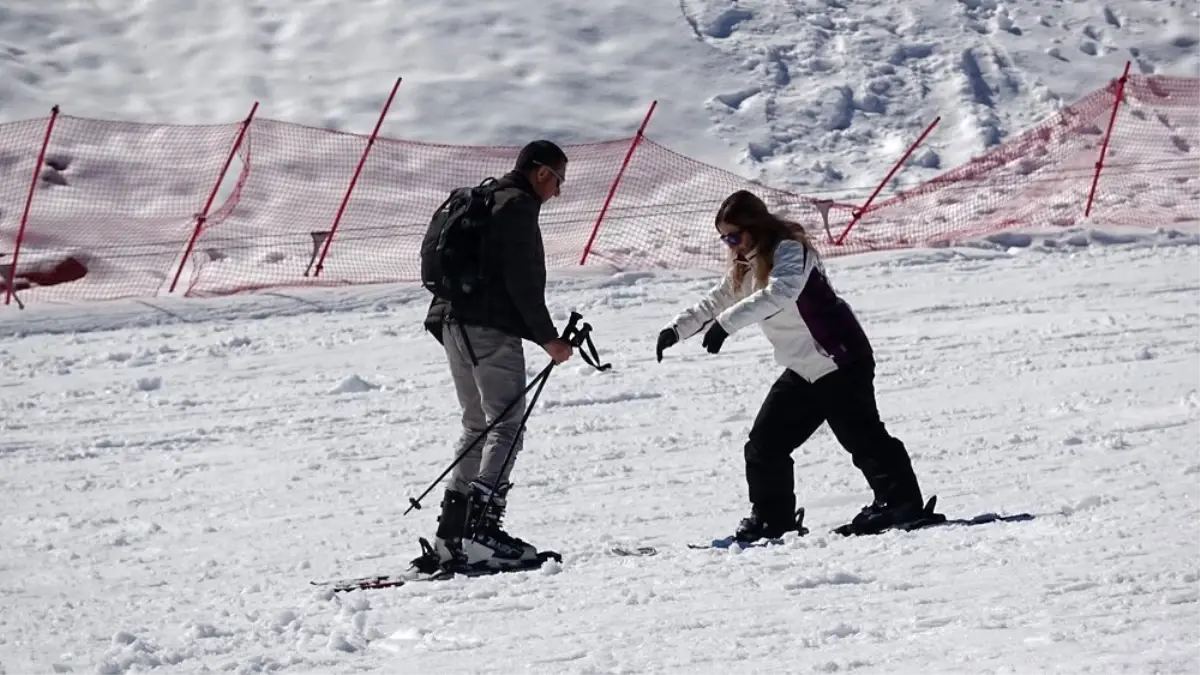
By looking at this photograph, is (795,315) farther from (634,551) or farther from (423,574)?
(423,574)

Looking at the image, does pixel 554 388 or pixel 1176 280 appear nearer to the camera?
pixel 554 388

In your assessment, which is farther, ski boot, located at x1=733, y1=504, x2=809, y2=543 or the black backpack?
ski boot, located at x1=733, y1=504, x2=809, y2=543

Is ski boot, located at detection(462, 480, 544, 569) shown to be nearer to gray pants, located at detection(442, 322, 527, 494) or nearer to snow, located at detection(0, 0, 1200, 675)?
gray pants, located at detection(442, 322, 527, 494)

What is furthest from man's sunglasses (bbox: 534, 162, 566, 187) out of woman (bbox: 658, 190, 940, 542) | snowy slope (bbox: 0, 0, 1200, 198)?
snowy slope (bbox: 0, 0, 1200, 198)

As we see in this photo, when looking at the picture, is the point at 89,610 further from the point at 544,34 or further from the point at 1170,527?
the point at 544,34

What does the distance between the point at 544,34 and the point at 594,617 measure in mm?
21087

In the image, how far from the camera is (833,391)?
6145mm

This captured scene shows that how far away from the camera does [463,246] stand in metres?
5.66

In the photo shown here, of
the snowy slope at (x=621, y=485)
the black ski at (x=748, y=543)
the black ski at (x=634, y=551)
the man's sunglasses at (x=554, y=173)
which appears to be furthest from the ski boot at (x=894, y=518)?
the man's sunglasses at (x=554, y=173)

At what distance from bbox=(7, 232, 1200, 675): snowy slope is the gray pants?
0.48m

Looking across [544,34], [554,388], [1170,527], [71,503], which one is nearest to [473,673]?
[1170,527]

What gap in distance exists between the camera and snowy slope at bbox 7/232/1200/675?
4.59m

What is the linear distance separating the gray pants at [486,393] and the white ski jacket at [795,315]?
62 cm

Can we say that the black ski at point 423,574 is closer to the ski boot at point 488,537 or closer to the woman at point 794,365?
the ski boot at point 488,537
